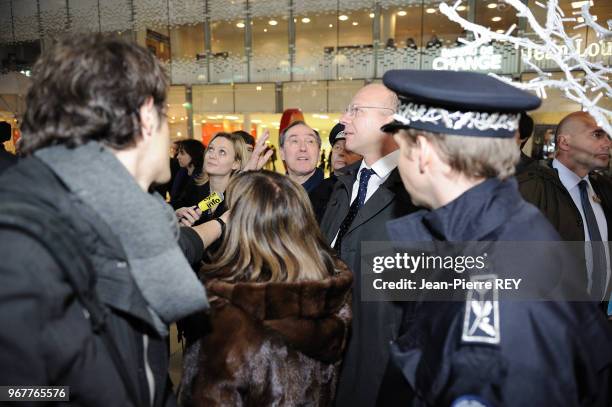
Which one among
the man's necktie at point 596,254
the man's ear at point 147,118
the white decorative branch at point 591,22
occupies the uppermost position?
the white decorative branch at point 591,22

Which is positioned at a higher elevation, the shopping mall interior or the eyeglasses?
the shopping mall interior

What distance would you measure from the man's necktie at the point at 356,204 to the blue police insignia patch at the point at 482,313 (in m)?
1.18

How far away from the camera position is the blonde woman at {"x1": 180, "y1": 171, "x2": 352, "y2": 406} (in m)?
1.51

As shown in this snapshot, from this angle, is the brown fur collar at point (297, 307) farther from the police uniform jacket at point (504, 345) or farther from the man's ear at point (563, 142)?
the man's ear at point (563, 142)

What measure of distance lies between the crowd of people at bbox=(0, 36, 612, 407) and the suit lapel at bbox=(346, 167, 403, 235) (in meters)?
0.42

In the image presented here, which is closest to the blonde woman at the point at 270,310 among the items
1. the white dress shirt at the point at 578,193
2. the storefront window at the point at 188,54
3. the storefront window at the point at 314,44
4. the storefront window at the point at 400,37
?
the white dress shirt at the point at 578,193

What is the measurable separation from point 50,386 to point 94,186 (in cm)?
47

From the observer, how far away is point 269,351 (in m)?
1.53

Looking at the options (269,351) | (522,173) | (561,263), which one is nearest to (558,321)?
(561,263)

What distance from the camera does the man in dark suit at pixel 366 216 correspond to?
6.59 feet

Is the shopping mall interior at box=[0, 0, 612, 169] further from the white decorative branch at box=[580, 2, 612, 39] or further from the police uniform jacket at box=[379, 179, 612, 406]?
the police uniform jacket at box=[379, 179, 612, 406]

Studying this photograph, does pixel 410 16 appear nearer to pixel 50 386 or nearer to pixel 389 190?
pixel 389 190

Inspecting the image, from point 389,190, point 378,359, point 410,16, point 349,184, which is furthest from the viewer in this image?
point 410,16

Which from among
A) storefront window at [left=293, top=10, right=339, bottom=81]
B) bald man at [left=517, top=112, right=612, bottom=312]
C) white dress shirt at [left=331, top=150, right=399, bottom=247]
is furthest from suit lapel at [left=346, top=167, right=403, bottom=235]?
storefront window at [left=293, top=10, right=339, bottom=81]
